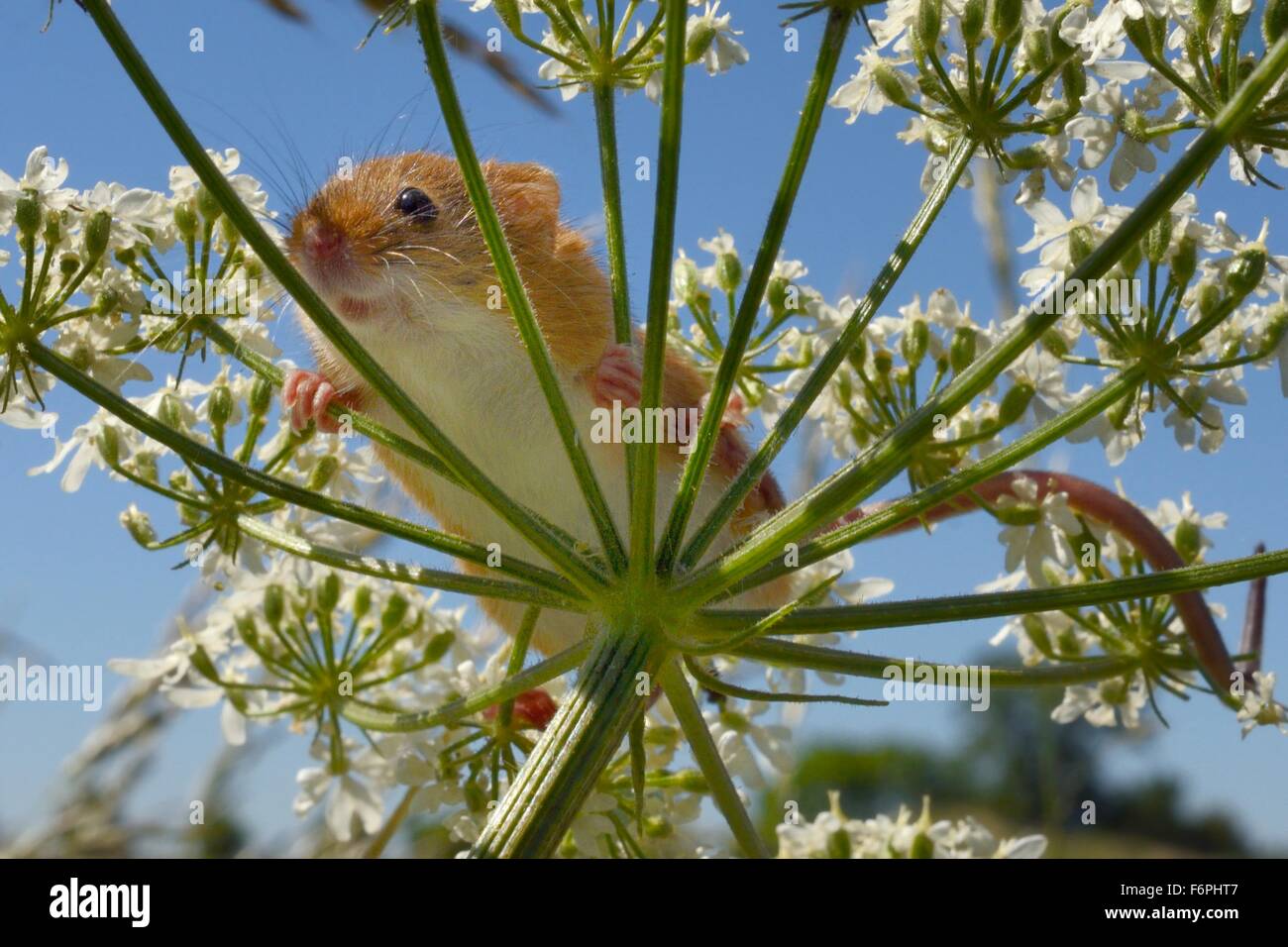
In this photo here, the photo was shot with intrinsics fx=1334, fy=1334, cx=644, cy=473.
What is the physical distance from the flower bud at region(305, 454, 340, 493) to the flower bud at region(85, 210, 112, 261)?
0.82 m

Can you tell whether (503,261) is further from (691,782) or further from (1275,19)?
(691,782)

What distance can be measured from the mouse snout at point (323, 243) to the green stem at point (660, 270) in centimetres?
139

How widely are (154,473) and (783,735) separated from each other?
6.04ft

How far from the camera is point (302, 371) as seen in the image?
343 centimetres

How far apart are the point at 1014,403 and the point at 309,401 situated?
66.1 inches

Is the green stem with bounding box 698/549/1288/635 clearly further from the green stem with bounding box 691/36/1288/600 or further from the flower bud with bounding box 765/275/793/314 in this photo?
the flower bud with bounding box 765/275/793/314

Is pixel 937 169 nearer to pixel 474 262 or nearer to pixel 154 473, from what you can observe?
pixel 474 262

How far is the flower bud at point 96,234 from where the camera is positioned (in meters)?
2.85

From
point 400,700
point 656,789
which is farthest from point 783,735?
point 400,700

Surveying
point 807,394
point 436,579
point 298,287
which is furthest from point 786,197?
point 436,579

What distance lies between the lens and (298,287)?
2.31 metres

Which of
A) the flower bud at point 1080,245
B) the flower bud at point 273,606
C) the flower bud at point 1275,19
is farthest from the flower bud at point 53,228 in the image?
the flower bud at point 1275,19

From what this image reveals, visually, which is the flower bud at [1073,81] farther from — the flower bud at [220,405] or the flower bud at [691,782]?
the flower bud at [220,405]

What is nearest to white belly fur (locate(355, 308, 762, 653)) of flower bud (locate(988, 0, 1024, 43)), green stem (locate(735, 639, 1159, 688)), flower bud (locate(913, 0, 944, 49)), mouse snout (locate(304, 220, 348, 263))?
mouse snout (locate(304, 220, 348, 263))
